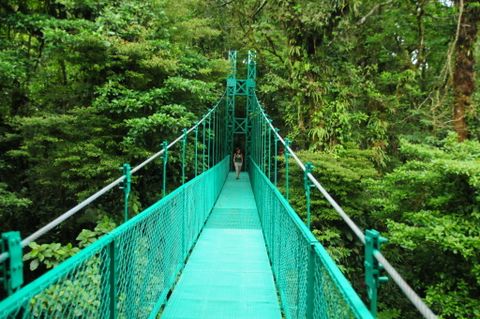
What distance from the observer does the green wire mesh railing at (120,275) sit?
4.32 feet

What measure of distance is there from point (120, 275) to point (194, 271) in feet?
6.66

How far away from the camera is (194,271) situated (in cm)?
396

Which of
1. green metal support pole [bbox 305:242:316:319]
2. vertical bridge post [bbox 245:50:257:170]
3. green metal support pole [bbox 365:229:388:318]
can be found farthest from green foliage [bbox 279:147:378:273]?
vertical bridge post [bbox 245:50:257:170]

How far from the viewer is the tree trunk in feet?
21.9

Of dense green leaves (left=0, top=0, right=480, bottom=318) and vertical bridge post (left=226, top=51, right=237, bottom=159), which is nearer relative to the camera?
dense green leaves (left=0, top=0, right=480, bottom=318)

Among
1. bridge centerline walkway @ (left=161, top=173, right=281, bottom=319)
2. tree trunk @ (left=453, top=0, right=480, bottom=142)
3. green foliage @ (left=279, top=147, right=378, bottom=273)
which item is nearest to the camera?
bridge centerline walkway @ (left=161, top=173, right=281, bottom=319)

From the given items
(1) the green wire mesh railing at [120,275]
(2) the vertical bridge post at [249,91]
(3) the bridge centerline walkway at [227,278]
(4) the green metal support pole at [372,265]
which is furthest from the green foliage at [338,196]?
(2) the vertical bridge post at [249,91]

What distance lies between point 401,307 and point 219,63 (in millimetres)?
5810

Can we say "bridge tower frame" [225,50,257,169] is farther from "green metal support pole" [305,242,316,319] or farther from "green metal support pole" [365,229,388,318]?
"green metal support pole" [365,229,388,318]

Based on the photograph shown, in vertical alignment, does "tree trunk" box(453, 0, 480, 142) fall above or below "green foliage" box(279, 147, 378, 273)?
above

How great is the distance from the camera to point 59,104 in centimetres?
748

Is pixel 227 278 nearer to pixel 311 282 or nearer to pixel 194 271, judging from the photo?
pixel 194 271

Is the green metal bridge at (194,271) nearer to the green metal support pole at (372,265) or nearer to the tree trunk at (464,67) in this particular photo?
the green metal support pole at (372,265)

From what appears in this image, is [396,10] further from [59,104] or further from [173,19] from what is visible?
[59,104]
